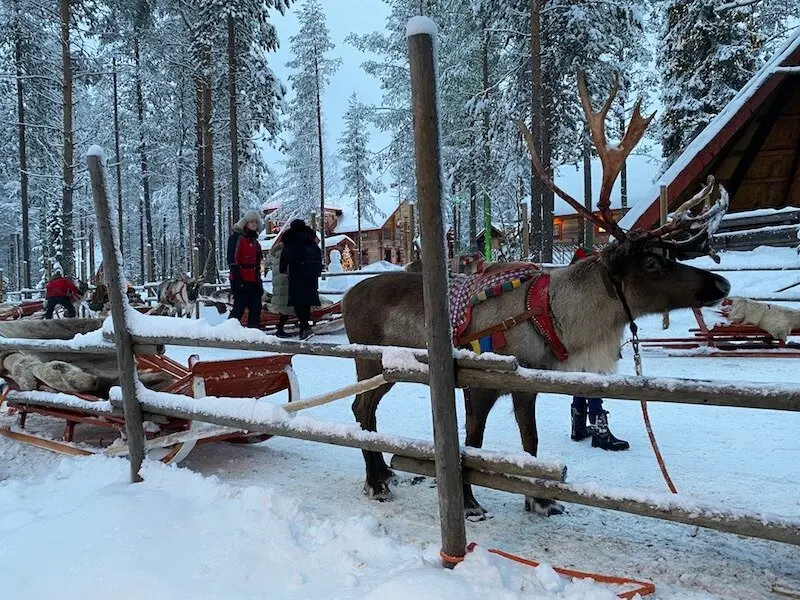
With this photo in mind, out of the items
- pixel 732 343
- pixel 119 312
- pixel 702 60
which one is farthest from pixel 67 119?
pixel 702 60

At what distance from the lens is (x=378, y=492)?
3.65 meters

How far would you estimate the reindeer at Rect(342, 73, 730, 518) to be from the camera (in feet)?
11.0

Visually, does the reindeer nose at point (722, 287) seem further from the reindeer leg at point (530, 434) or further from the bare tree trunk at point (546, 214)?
the bare tree trunk at point (546, 214)

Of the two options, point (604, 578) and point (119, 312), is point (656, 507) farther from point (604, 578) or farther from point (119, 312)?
point (119, 312)

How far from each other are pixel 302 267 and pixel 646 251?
716cm

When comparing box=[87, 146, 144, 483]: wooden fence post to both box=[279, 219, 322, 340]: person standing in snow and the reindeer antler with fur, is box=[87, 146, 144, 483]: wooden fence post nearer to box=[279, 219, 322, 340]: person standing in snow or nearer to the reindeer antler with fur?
the reindeer antler with fur

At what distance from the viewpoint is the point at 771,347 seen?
757cm

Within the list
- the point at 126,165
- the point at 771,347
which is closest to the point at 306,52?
the point at 126,165

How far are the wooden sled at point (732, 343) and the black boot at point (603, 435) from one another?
11.9ft

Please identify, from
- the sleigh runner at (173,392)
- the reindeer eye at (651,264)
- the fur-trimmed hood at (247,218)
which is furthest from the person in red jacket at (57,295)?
the reindeer eye at (651,264)

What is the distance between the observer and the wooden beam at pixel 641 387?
6.88ft

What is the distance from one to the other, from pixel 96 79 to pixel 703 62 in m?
22.1

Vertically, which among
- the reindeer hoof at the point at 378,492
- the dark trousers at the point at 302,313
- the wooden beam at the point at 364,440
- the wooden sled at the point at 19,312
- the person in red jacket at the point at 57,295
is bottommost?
the reindeer hoof at the point at 378,492

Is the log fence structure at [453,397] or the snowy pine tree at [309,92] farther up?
the snowy pine tree at [309,92]
